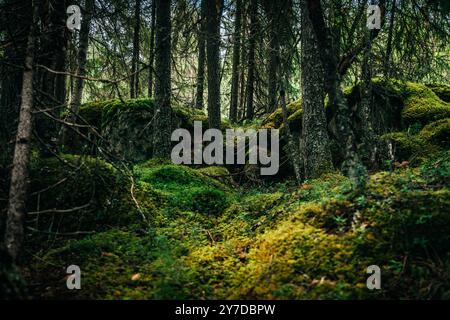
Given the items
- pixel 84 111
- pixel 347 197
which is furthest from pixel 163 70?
pixel 347 197

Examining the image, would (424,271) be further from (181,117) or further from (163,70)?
(181,117)

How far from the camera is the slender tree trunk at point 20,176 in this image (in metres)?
3.25

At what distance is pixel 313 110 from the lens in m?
7.71

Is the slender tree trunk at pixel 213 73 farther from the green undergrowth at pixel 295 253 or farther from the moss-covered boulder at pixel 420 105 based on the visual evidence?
the green undergrowth at pixel 295 253

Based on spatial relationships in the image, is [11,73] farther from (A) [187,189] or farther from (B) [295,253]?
(B) [295,253]

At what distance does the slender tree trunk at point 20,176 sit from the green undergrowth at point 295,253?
0.68m

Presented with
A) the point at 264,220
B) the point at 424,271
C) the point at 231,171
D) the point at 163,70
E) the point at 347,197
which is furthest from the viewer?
the point at 231,171

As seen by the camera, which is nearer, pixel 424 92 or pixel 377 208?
pixel 377 208

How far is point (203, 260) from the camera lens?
13.8ft

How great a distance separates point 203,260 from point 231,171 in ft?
20.9

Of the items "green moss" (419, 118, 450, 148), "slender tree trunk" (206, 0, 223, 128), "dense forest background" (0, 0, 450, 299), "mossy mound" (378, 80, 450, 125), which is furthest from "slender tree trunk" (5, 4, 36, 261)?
"green moss" (419, 118, 450, 148)

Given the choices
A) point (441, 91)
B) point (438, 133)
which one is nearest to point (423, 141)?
point (438, 133)
